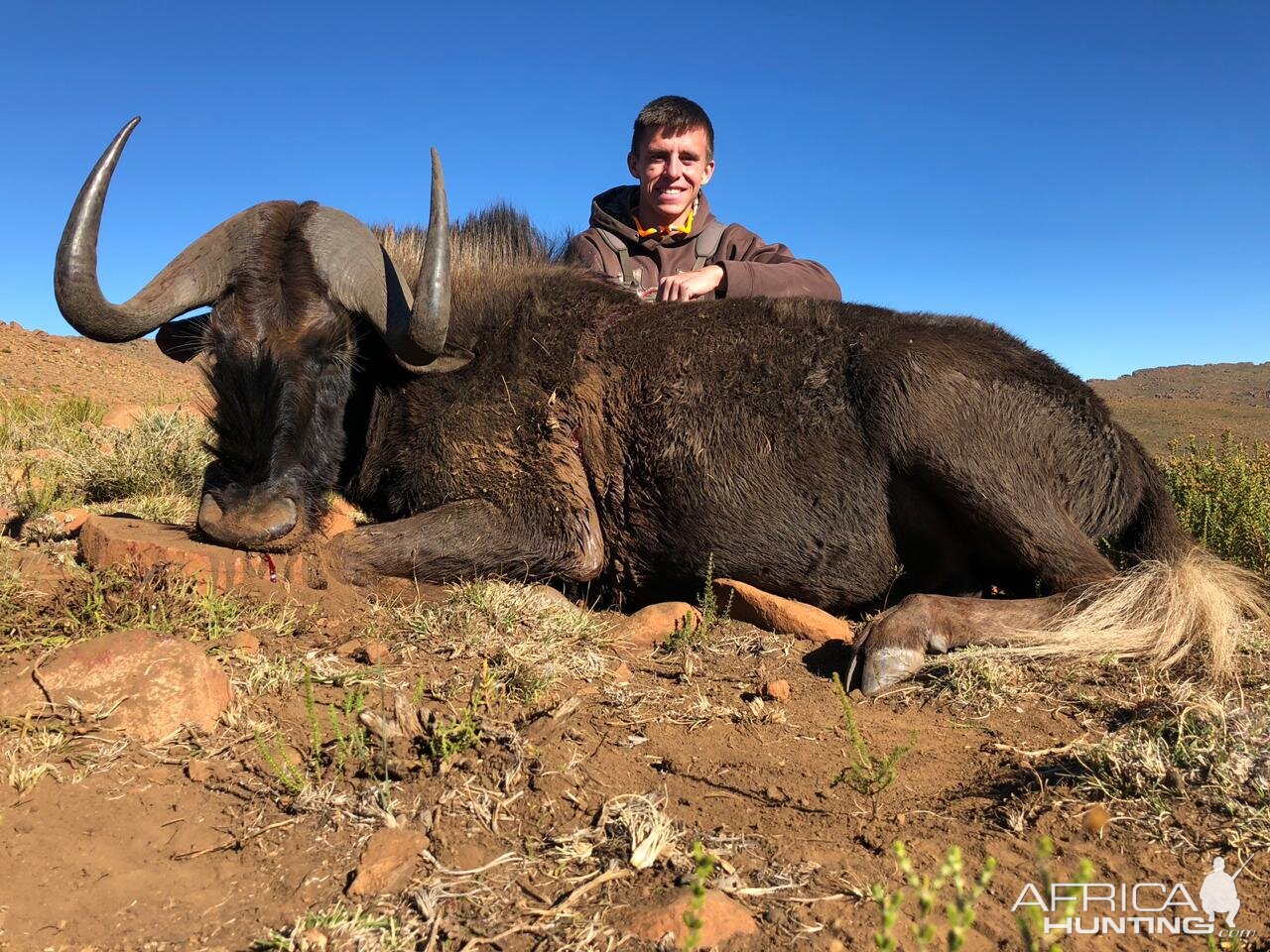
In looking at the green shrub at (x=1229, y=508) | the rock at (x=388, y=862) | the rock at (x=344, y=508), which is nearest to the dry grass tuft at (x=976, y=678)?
the rock at (x=388, y=862)

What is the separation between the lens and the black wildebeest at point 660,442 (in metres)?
3.85

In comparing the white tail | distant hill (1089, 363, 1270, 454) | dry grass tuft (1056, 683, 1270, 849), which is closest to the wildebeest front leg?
the white tail

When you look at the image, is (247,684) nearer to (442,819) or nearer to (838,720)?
(442,819)

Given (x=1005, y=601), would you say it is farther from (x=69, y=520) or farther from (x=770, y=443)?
(x=69, y=520)

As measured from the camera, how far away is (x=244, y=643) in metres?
3.10

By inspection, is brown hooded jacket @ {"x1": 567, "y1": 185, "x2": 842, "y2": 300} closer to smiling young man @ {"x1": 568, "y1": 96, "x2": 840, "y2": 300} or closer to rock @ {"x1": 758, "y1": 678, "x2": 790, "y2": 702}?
smiling young man @ {"x1": 568, "y1": 96, "x2": 840, "y2": 300}

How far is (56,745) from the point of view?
7.55ft

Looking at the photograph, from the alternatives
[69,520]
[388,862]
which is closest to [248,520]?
[69,520]

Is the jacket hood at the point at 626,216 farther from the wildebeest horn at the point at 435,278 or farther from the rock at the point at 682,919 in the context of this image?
the rock at the point at 682,919

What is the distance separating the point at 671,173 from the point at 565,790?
16.5 feet

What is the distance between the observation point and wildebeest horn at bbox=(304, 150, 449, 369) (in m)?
3.95

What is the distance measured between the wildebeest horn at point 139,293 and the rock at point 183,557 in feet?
3.39

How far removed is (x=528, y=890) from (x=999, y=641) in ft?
8.34

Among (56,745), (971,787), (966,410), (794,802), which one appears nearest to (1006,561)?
(966,410)
